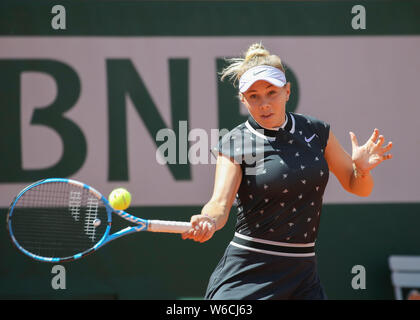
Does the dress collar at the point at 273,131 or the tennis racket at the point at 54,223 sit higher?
the dress collar at the point at 273,131

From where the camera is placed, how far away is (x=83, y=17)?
470cm

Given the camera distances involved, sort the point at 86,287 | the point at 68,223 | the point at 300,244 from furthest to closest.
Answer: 1. the point at 86,287
2. the point at 68,223
3. the point at 300,244

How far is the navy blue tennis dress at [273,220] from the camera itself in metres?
2.34

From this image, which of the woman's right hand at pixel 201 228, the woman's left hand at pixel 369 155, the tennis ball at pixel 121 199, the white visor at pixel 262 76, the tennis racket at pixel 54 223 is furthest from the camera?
the tennis racket at pixel 54 223

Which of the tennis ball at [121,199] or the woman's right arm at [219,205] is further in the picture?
the tennis ball at [121,199]

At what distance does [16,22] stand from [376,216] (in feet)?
11.1

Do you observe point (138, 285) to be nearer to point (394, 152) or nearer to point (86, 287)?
point (86, 287)

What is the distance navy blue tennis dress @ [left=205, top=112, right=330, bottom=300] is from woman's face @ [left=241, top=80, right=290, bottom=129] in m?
0.07

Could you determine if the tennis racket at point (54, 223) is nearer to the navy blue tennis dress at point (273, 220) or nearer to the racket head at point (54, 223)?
the racket head at point (54, 223)

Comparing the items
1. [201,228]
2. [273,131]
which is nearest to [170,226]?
[201,228]

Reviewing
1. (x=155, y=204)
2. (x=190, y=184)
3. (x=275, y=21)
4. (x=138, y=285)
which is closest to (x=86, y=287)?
(x=138, y=285)

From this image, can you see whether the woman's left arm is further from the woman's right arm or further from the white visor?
the woman's right arm

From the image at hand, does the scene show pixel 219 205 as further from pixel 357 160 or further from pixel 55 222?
pixel 55 222

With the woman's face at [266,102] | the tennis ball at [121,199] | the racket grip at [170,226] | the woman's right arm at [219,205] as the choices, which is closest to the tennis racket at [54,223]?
the tennis ball at [121,199]
